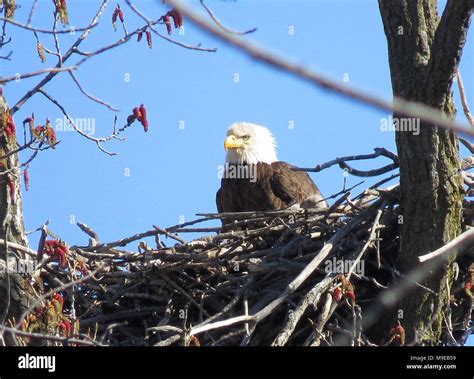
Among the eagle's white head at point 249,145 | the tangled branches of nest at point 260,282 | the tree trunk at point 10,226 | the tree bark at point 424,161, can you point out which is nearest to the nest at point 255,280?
the tangled branches of nest at point 260,282

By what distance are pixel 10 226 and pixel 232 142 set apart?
347cm

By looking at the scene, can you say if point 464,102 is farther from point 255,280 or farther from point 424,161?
point 255,280

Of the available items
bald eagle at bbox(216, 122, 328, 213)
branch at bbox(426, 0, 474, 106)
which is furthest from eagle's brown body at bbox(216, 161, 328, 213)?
branch at bbox(426, 0, 474, 106)

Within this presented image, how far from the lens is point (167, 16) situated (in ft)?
11.5

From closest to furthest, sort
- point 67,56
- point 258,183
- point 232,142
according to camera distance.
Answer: point 67,56 < point 258,183 < point 232,142

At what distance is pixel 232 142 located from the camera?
6.82 metres

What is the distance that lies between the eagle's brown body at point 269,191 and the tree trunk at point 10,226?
2.79 m

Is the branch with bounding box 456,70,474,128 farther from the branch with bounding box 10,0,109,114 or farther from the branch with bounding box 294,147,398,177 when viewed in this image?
the branch with bounding box 10,0,109,114

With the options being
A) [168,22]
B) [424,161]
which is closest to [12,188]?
[168,22]

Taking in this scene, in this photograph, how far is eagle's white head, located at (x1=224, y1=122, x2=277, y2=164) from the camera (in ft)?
22.3

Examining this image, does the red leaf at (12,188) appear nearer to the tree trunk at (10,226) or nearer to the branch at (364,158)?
the tree trunk at (10,226)

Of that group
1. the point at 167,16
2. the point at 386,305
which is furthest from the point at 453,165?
the point at 167,16

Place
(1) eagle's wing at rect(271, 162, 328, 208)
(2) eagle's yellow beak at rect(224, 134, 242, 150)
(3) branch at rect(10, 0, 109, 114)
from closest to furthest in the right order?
(3) branch at rect(10, 0, 109, 114) → (1) eagle's wing at rect(271, 162, 328, 208) → (2) eagle's yellow beak at rect(224, 134, 242, 150)

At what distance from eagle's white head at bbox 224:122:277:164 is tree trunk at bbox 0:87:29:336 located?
3.38 meters
